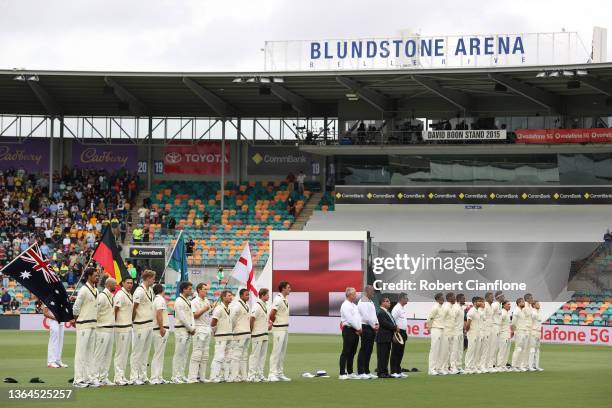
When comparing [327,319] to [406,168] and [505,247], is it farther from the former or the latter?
[406,168]

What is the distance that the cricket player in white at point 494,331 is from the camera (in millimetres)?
26672

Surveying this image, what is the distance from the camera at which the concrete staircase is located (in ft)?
177

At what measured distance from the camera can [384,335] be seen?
23.5m

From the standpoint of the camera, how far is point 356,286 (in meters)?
41.6

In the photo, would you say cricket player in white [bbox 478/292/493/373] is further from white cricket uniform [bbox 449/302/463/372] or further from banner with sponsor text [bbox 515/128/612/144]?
banner with sponsor text [bbox 515/128/612/144]

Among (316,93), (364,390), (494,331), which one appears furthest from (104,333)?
(316,93)

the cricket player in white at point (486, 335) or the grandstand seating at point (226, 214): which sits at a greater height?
the grandstand seating at point (226, 214)

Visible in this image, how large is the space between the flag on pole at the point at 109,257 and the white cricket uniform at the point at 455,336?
311 inches

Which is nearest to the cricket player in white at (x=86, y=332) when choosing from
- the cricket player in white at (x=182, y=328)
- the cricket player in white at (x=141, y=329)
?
the cricket player in white at (x=141, y=329)

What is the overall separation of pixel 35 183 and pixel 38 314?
1435 centimetres

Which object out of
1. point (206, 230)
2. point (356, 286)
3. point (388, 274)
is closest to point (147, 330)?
point (356, 286)

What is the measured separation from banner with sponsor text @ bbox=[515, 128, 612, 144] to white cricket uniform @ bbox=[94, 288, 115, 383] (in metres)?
34.0

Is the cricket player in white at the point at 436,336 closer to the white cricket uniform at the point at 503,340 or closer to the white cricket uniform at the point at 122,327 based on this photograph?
the white cricket uniform at the point at 503,340

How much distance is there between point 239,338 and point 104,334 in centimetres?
288
